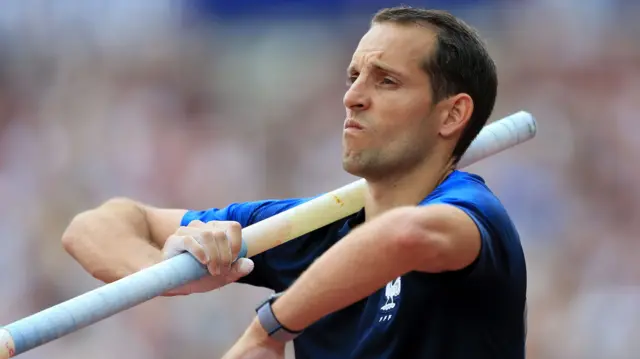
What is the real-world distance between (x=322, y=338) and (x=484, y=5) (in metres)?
3.15

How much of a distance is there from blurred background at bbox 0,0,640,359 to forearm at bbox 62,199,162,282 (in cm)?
230

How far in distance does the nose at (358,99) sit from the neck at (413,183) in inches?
8.4

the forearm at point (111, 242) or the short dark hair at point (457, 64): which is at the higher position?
the short dark hair at point (457, 64)

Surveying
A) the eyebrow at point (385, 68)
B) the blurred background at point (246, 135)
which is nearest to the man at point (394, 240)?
the eyebrow at point (385, 68)

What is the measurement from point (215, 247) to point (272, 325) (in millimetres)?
441

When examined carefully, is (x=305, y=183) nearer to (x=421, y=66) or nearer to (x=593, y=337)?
(x=593, y=337)

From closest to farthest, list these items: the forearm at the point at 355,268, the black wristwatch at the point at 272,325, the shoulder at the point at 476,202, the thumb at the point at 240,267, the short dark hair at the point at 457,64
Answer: the forearm at the point at 355,268
the black wristwatch at the point at 272,325
the shoulder at the point at 476,202
the thumb at the point at 240,267
the short dark hair at the point at 457,64

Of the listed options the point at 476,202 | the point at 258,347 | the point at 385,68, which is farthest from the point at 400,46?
the point at 258,347

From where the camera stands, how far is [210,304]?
5.52m

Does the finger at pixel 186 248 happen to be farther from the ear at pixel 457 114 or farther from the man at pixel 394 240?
the ear at pixel 457 114

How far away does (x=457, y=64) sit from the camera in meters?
2.72

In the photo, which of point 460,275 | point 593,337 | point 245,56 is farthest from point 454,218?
point 245,56

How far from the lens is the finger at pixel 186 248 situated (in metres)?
2.49

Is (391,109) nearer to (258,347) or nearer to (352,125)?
(352,125)
